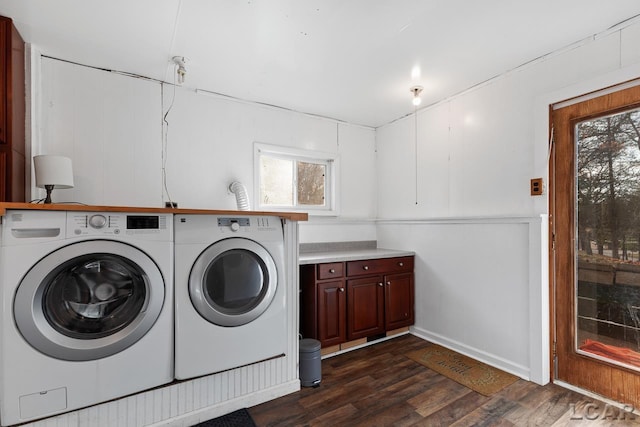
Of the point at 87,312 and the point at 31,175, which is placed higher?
the point at 31,175

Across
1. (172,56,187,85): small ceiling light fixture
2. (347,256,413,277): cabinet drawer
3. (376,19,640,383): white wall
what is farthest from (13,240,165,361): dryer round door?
(376,19,640,383): white wall

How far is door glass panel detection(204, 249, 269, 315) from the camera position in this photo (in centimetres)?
183

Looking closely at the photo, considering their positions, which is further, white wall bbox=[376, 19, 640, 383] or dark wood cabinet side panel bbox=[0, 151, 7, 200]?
white wall bbox=[376, 19, 640, 383]

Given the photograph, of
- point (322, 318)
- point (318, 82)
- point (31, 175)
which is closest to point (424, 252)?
point (322, 318)

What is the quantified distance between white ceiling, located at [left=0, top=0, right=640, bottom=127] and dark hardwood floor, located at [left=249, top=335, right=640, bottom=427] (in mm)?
2301

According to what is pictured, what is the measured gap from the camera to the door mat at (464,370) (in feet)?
7.07

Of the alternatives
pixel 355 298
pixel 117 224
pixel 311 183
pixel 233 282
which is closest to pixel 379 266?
pixel 355 298

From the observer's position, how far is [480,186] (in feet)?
8.69

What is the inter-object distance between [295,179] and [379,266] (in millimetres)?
1243

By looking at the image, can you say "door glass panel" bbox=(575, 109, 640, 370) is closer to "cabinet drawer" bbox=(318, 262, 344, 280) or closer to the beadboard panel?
"cabinet drawer" bbox=(318, 262, 344, 280)

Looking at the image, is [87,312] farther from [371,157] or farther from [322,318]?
[371,157]

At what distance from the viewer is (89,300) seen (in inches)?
60.4

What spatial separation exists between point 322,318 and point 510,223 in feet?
5.42

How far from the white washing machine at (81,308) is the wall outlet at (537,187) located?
8.00 ft
